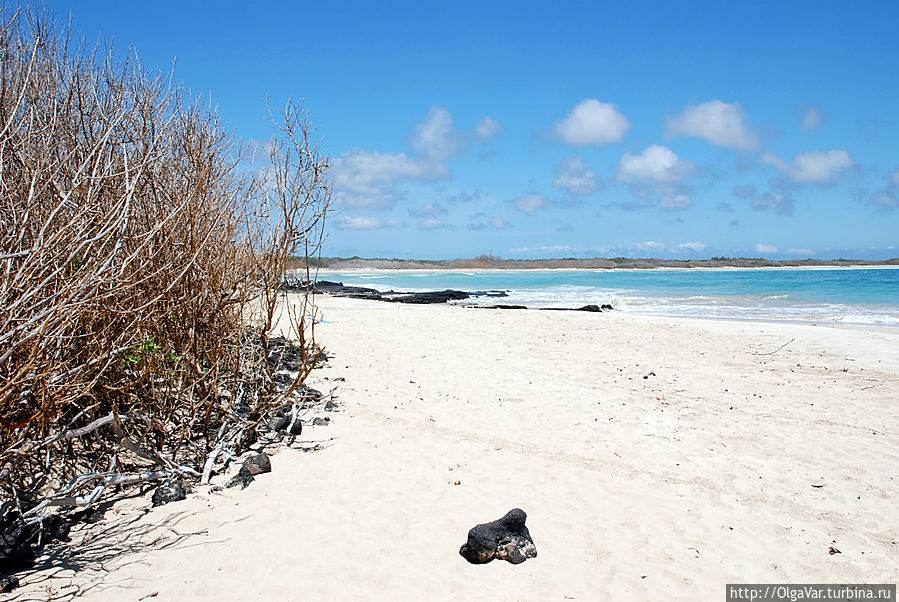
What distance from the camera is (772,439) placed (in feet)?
18.0

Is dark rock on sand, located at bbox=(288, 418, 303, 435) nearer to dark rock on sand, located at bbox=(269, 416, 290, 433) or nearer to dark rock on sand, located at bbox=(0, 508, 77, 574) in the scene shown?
dark rock on sand, located at bbox=(269, 416, 290, 433)

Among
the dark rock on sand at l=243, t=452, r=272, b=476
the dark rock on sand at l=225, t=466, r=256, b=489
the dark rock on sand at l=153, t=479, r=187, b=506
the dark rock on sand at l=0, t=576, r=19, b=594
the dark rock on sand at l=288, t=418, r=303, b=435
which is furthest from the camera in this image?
the dark rock on sand at l=288, t=418, r=303, b=435

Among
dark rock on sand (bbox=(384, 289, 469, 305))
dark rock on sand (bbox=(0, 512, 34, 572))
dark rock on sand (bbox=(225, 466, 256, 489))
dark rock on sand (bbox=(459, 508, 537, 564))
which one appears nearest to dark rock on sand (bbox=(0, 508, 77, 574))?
dark rock on sand (bbox=(0, 512, 34, 572))

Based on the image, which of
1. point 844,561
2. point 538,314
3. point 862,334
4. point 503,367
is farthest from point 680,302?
point 844,561

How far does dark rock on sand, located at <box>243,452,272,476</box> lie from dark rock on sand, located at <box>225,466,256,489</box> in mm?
55

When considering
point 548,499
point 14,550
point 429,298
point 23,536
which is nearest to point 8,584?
point 14,550

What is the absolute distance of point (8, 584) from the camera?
9.46ft

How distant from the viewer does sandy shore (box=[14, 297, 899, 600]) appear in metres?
3.15

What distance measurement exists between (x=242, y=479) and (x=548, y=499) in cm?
242

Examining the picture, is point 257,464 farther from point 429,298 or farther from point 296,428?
point 429,298

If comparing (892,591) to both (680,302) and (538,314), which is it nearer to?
(538,314)

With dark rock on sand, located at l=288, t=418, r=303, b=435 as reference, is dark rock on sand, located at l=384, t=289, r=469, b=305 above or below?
above

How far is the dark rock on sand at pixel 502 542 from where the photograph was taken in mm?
3323

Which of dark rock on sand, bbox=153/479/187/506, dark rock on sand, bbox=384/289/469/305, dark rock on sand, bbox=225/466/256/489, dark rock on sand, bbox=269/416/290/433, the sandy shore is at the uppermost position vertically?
dark rock on sand, bbox=384/289/469/305
